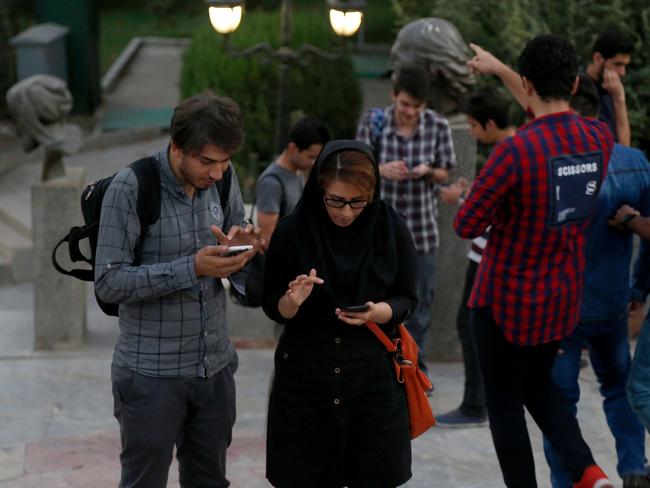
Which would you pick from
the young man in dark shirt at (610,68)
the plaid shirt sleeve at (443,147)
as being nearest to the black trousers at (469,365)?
the plaid shirt sleeve at (443,147)

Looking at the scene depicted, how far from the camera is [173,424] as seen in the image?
13.8 ft

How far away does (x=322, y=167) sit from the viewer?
4.14 m

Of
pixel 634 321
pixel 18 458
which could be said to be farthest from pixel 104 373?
pixel 634 321

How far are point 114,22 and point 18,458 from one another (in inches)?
1034

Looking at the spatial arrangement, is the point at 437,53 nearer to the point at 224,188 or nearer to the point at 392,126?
the point at 392,126

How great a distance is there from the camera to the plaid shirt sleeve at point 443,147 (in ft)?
21.8

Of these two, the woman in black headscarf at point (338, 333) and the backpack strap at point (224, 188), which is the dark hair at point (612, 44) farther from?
the backpack strap at point (224, 188)

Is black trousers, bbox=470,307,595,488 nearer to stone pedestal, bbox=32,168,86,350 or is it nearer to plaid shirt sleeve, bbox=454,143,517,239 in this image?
plaid shirt sleeve, bbox=454,143,517,239

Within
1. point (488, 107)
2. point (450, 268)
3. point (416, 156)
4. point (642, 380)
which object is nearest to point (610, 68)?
point (488, 107)

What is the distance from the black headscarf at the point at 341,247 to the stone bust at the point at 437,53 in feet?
9.61

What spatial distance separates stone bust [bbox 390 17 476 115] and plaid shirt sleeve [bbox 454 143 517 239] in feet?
8.26

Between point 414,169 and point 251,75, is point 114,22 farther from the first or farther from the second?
point 414,169

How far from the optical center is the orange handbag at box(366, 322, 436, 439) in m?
4.32

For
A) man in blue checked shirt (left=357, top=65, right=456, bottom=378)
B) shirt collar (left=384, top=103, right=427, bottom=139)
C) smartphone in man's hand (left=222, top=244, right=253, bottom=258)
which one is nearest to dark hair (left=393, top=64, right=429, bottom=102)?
man in blue checked shirt (left=357, top=65, right=456, bottom=378)
